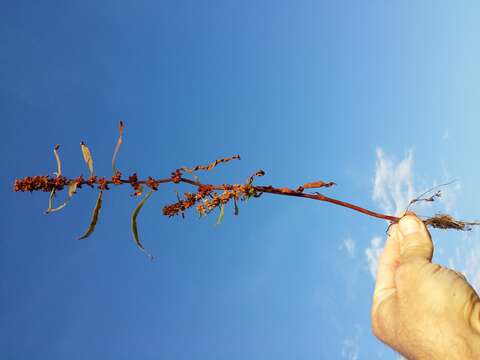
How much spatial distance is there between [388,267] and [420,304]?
4.12ft

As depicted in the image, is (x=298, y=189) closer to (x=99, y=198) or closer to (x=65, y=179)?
(x=99, y=198)

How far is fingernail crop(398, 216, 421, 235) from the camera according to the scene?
19.2 ft

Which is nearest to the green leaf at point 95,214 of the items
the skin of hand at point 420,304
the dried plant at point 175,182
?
the dried plant at point 175,182

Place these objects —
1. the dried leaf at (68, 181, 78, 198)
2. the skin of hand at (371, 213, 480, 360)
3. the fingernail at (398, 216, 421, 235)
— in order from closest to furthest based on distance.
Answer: the skin of hand at (371, 213, 480, 360)
the dried leaf at (68, 181, 78, 198)
the fingernail at (398, 216, 421, 235)

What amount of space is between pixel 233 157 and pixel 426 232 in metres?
2.96

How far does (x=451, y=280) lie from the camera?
4500 millimetres

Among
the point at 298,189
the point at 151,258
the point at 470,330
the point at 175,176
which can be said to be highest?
the point at 298,189

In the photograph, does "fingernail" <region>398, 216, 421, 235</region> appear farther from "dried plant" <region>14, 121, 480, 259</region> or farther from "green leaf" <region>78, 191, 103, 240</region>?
"green leaf" <region>78, 191, 103, 240</region>

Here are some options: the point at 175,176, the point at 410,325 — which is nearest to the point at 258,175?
the point at 175,176

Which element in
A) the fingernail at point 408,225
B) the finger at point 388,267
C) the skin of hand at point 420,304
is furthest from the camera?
the fingernail at point 408,225

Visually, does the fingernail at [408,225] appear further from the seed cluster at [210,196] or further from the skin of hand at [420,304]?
the seed cluster at [210,196]

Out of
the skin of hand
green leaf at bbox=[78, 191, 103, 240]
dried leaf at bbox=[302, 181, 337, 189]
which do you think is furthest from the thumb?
green leaf at bbox=[78, 191, 103, 240]

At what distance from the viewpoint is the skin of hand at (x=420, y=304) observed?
13.6ft

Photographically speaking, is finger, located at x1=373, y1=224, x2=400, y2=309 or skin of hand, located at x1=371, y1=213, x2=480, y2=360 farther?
finger, located at x1=373, y1=224, x2=400, y2=309
